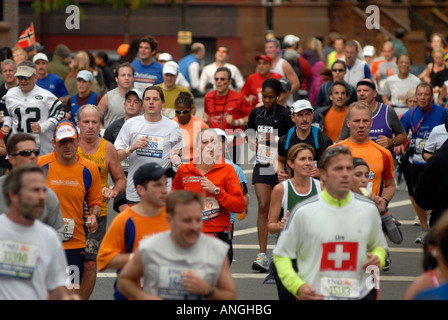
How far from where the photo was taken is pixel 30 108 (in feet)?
39.7

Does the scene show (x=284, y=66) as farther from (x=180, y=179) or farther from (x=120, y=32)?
(x=120, y=32)

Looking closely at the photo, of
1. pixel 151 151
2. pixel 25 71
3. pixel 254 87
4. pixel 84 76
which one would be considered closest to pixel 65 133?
pixel 151 151

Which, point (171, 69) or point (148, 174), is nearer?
point (148, 174)

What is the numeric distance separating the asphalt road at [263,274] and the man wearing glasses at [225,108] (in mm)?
1394

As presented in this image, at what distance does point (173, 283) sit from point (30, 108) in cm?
700

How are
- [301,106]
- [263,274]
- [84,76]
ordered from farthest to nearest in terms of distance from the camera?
[84,76] → [263,274] → [301,106]

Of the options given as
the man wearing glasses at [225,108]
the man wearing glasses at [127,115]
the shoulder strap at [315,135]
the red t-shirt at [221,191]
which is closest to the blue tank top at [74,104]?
the man wearing glasses at [225,108]

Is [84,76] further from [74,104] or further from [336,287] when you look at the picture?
[336,287]

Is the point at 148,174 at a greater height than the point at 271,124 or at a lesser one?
lesser

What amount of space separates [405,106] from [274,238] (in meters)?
4.85

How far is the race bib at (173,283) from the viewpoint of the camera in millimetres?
5539

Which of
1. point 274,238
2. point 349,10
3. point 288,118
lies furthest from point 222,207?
point 349,10

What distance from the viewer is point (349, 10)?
38.8 m

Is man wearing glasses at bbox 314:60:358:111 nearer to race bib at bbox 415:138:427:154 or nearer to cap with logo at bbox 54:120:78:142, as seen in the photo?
race bib at bbox 415:138:427:154
